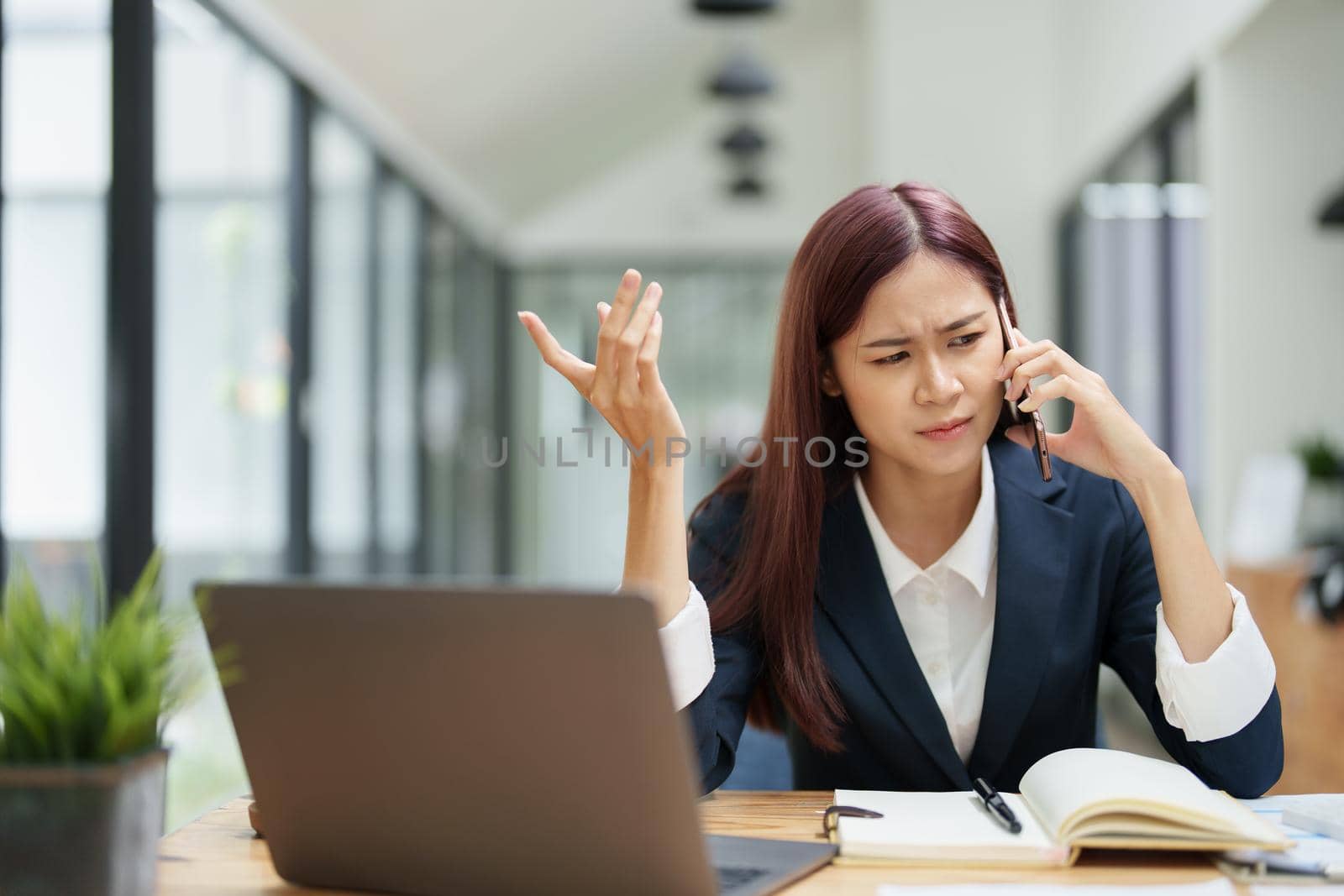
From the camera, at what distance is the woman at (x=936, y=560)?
1.30 meters

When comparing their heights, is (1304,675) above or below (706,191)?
below

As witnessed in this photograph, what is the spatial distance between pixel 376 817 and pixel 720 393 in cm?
782

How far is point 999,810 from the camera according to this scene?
1.10 m

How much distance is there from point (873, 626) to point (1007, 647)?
151 millimetres

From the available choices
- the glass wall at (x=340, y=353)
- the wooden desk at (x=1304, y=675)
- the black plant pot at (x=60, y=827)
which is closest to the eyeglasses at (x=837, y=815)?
the black plant pot at (x=60, y=827)

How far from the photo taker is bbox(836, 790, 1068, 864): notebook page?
3.31ft

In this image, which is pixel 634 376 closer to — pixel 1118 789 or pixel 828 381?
pixel 828 381

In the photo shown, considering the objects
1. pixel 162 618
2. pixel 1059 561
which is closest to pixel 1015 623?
pixel 1059 561

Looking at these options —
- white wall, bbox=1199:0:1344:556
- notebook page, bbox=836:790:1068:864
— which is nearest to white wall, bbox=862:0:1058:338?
white wall, bbox=1199:0:1344:556

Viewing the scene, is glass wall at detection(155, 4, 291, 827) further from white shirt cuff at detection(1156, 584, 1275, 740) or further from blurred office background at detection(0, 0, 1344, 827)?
white shirt cuff at detection(1156, 584, 1275, 740)

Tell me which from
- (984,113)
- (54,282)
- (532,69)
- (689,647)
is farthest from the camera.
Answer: (984,113)

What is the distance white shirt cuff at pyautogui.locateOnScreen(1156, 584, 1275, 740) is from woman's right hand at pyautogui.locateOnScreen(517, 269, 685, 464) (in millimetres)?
570

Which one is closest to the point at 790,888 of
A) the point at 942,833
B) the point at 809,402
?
the point at 942,833

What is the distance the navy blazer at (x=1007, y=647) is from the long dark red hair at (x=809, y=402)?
3cm
